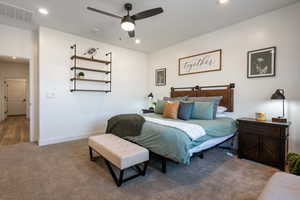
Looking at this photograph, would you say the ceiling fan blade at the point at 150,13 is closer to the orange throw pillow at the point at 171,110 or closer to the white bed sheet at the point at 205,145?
the orange throw pillow at the point at 171,110

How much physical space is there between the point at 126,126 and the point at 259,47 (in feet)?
10.2

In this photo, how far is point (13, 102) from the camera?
26.0 ft

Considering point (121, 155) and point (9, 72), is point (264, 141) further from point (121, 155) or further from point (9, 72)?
point (9, 72)

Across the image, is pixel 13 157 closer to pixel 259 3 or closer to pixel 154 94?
pixel 154 94

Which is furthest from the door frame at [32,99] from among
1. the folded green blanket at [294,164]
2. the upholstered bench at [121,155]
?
the folded green blanket at [294,164]

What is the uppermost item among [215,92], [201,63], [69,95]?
[201,63]

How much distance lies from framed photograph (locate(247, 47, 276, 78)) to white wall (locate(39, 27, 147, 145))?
350cm

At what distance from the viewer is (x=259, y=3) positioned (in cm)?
261

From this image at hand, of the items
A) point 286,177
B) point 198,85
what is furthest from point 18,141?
point 286,177

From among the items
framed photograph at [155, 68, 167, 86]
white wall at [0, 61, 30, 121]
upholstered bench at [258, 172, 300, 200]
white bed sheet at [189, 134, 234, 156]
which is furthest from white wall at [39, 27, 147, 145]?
white wall at [0, 61, 30, 121]

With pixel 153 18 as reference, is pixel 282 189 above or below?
below

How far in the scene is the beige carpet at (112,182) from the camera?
1802 millimetres

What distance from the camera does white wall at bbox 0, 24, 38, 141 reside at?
3494mm

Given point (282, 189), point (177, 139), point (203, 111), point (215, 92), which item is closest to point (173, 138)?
point (177, 139)
